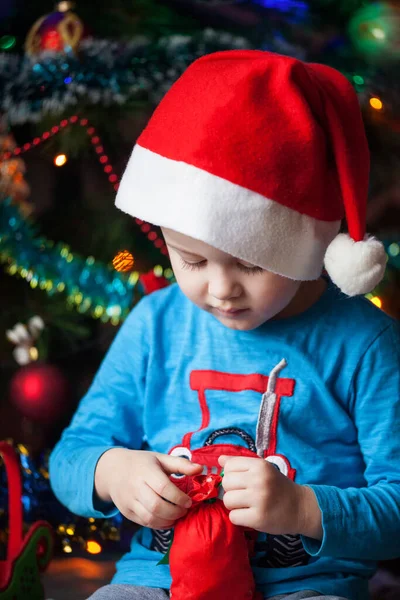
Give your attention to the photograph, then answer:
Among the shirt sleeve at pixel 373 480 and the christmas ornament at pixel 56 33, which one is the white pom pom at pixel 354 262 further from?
the christmas ornament at pixel 56 33

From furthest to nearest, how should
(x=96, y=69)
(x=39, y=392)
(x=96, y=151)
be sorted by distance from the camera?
1. (x=39, y=392)
2. (x=96, y=151)
3. (x=96, y=69)

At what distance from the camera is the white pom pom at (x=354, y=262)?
0.85 meters

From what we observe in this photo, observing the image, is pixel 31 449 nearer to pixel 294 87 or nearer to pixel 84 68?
pixel 84 68

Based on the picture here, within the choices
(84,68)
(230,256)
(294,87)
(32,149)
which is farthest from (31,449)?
(294,87)

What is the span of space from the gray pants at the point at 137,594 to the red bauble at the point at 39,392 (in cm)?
54

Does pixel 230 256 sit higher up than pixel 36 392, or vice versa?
pixel 230 256

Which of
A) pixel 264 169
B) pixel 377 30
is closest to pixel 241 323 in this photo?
pixel 264 169

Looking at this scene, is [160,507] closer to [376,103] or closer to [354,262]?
[354,262]

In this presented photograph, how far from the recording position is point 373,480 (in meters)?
0.93

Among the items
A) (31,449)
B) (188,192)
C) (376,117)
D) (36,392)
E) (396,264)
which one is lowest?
A: (31,449)

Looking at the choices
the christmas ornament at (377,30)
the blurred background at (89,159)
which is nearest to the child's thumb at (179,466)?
the blurred background at (89,159)

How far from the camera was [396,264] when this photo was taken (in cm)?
133

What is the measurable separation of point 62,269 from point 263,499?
0.66 metres

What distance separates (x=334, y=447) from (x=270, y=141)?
1.27 feet
